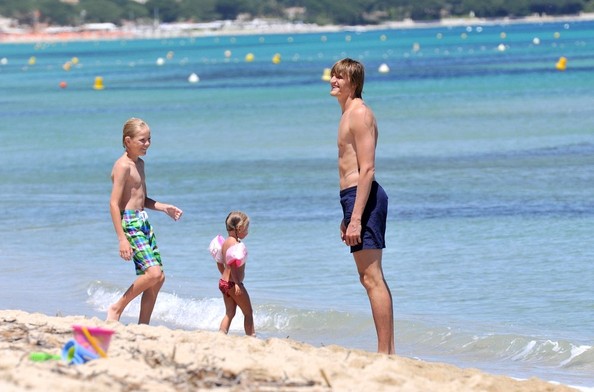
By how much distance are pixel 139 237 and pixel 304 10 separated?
7499 inches

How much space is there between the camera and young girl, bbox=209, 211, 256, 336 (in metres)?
7.43

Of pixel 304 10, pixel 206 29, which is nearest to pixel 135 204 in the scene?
pixel 206 29

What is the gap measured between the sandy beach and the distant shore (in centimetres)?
16938

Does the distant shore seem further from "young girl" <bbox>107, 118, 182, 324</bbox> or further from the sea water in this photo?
"young girl" <bbox>107, 118, 182, 324</bbox>

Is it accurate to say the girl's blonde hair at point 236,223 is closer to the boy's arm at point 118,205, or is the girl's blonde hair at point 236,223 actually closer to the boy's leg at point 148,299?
the boy's leg at point 148,299

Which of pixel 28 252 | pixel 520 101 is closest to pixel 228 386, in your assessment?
pixel 28 252

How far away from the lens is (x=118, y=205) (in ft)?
23.5

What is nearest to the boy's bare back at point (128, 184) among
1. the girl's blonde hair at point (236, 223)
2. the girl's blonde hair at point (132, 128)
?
the girl's blonde hair at point (132, 128)

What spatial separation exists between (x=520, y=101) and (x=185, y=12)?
166965mm

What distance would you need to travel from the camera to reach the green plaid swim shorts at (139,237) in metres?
7.22

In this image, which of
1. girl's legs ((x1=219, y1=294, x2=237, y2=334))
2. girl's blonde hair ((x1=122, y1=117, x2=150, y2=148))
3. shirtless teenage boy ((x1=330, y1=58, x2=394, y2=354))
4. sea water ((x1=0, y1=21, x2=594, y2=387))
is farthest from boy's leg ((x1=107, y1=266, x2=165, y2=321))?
sea water ((x1=0, y1=21, x2=594, y2=387))

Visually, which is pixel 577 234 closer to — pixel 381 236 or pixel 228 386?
pixel 381 236

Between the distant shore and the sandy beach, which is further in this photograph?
the distant shore

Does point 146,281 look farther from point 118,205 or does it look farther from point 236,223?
point 236,223
